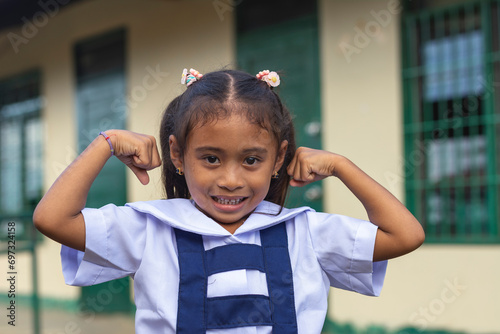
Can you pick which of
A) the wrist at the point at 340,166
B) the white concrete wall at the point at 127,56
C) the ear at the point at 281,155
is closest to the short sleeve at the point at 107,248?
the ear at the point at 281,155

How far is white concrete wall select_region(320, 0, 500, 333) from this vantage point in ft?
11.5

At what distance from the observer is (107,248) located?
1.41m

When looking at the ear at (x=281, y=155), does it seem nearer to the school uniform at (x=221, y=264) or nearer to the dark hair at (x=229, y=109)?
the dark hair at (x=229, y=109)

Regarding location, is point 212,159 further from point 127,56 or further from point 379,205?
point 127,56

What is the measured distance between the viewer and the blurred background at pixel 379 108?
3.49 meters

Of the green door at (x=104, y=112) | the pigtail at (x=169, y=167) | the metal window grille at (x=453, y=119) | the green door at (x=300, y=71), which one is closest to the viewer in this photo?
the pigtail at (x=169, y=167)

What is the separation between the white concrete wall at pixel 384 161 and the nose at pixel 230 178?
2523 millimetres

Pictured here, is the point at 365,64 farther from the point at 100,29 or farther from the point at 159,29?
the point at 100,29

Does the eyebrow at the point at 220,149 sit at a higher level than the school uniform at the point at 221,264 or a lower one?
higher

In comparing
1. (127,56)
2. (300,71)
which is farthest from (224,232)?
(127,56)

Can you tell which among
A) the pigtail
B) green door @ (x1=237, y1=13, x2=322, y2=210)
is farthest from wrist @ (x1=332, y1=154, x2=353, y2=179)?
green door @ (x1=237, y1=13, x2=322, y2=210)

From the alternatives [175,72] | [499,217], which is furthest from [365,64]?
[175,72]

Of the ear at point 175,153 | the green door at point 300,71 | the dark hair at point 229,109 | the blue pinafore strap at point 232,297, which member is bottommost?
the blue pinafore strap at point 232,297

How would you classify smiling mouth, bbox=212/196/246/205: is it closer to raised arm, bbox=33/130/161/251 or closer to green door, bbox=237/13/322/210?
raised arm, bbox=33/130/161/251
